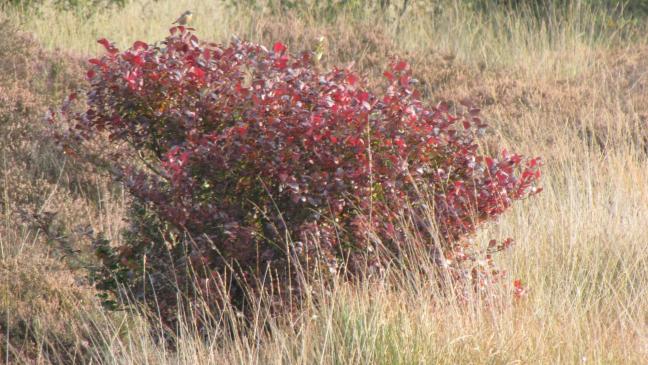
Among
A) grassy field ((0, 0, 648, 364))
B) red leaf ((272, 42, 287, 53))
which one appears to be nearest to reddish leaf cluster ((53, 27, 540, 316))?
red leaf ((272, 42, 287, 53))

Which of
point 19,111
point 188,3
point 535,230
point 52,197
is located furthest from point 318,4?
point 535,230

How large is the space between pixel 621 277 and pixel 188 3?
8005mm

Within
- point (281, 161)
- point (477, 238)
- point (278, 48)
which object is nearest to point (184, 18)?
point (278, 48)

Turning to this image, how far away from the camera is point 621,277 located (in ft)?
16.2

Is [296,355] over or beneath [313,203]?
beneath

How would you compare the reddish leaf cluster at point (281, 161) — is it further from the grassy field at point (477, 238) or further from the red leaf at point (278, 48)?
the grassy field at point (477, 238)

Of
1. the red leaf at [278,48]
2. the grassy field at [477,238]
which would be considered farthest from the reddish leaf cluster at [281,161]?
the grassy field at [477,238]

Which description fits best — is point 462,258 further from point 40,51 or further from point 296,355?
point 40,51

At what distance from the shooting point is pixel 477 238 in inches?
186

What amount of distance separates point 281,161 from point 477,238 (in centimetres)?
116

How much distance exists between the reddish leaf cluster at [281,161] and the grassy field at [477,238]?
0.89 feet

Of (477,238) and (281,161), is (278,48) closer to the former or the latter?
(281,161)

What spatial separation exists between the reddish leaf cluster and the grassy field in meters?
0.27

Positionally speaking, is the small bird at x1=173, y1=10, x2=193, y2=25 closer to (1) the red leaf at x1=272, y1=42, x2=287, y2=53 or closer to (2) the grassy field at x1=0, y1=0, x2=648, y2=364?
(1) the red leaf at x1=272, y1=42, x2=287, y2=53
